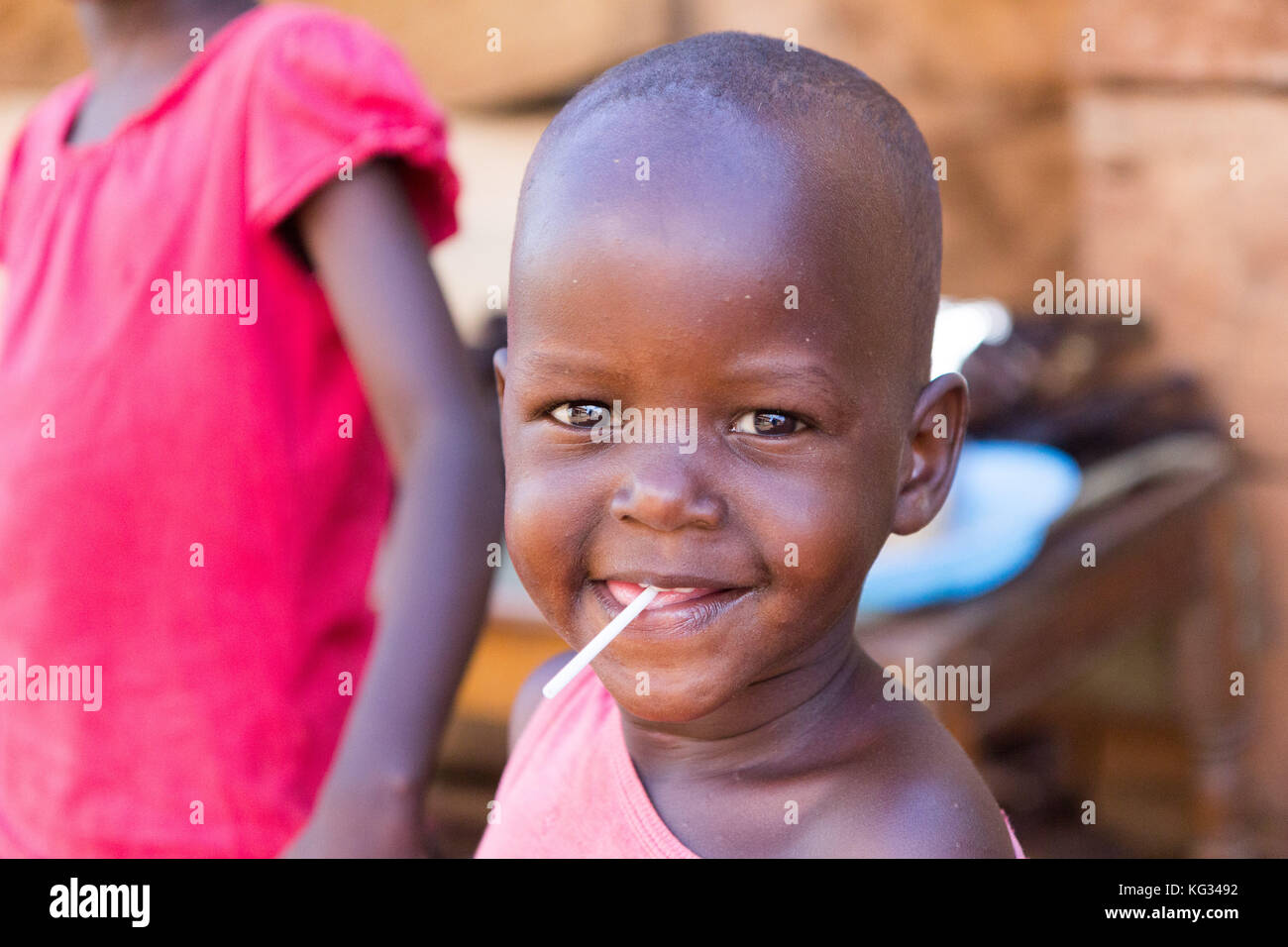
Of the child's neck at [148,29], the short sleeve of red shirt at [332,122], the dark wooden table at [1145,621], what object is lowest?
the dark wooden table at [1145,621]

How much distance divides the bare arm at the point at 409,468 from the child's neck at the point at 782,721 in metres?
0.28

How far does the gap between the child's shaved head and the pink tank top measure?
36 cm

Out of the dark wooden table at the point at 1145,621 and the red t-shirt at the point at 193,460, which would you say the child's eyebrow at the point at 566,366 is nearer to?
the red t-shirt at the point at 193,460

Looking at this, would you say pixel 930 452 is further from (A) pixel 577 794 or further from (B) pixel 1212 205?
(B) pixel 1212 205

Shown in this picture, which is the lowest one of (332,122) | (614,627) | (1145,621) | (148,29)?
(1145,621)

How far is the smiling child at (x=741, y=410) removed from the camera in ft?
2.82

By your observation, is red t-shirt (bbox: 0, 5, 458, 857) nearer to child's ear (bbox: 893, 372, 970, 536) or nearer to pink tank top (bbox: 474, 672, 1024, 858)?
pink tank top (bbox: 474, 672, 1024, 858)

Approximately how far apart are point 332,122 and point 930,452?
63cm

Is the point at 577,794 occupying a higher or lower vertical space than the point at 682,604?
lower

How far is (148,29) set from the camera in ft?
4.82

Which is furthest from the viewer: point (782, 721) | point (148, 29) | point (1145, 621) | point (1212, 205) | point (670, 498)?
point (1212, 205)

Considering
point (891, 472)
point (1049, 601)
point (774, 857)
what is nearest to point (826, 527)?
point (891, 472)

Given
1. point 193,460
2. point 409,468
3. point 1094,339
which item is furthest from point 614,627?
point 1094,339

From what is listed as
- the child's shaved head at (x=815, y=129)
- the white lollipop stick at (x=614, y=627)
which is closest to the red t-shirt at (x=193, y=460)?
the child's shaved head at (x=815, y=129)
